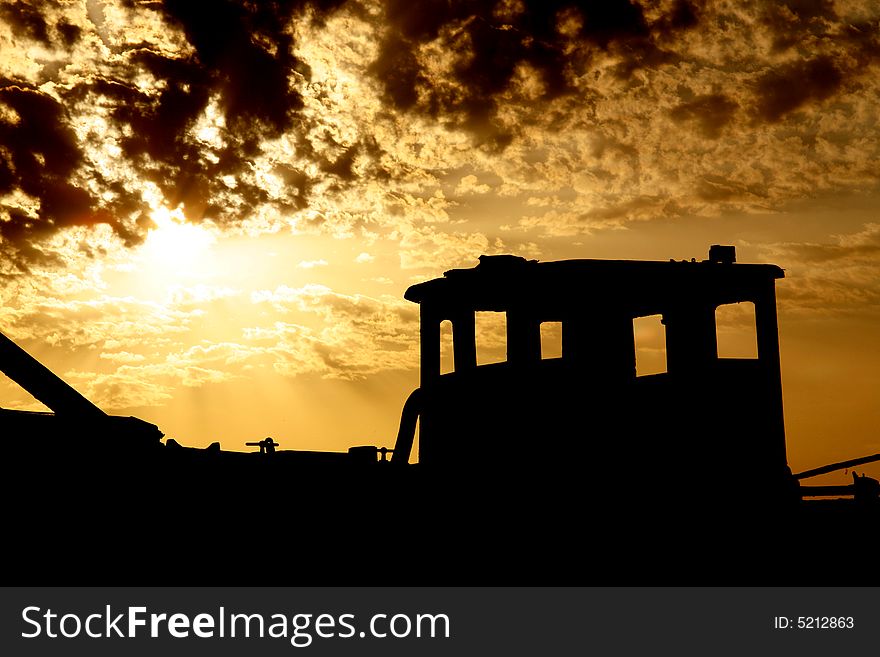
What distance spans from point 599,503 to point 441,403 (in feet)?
11.9

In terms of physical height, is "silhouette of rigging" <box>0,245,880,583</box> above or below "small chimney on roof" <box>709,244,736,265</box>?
below

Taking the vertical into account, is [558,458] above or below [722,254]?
below

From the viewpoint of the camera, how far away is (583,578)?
12.7 m

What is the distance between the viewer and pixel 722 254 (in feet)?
50.8

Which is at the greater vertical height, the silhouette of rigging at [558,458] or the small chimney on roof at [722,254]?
the small chimney on roof at [722,254]

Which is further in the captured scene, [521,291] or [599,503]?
[521,291]

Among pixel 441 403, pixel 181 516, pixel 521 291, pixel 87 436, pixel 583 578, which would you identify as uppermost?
pixel 521 291

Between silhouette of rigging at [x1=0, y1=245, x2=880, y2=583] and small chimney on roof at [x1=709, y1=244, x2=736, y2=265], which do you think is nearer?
silhouette of rigging at [x1=0, y1=245, x2=880, y2=583]

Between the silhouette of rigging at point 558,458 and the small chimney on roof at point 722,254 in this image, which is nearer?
the silhouette of rigging at point 558,458

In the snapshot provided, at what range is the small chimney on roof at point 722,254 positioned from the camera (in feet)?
50.6

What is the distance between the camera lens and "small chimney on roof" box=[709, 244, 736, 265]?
1544 centimetres

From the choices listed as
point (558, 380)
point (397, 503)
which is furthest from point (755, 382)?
point (397, 503)
